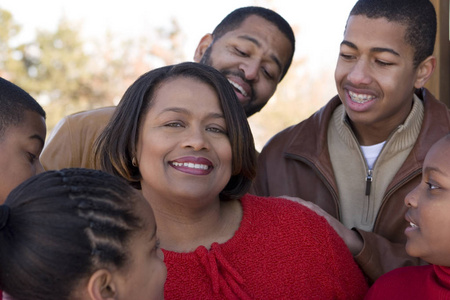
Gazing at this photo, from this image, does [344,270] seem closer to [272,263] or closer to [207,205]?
[272,263]

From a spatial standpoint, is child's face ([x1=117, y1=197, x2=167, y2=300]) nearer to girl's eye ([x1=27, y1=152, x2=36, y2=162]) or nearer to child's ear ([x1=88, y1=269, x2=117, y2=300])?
child's ear ([x1=88, y1=269, x2=117, y2=300])

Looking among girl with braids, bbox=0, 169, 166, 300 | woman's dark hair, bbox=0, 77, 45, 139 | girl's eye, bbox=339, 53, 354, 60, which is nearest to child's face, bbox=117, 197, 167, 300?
girl with braids, bbox=0, 169, 166, 300

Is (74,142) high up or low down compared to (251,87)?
down

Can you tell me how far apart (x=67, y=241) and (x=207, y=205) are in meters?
0.89

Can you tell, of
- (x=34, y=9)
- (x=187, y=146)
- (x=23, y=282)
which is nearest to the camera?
(x=23, y=282)

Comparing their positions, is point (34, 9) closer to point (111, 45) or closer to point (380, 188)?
point (111, 45)

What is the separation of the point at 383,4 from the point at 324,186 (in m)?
0.94

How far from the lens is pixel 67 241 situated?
1.56 metres

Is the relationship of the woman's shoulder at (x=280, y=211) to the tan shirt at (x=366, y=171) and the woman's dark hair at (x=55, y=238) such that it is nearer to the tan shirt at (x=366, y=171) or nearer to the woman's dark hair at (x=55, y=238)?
the tan shirt at (x=366, y=171)

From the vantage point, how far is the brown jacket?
10.9 ft

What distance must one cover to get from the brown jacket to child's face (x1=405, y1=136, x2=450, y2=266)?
169cm

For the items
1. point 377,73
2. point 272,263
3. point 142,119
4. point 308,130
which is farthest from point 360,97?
point 142,119

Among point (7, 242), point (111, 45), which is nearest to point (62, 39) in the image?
point (111, 45)

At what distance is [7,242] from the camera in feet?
5.14
